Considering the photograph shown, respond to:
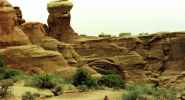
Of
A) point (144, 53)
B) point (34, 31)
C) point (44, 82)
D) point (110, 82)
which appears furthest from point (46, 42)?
point (44, 82)

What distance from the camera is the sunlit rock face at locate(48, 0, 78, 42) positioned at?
59.5 metres

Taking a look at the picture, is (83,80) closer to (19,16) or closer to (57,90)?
(57,90)

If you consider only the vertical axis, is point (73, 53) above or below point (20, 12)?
below

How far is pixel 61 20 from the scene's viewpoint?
196ft

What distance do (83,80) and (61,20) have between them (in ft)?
54.0

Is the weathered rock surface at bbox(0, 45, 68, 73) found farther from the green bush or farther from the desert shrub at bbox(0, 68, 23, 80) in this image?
the green bush

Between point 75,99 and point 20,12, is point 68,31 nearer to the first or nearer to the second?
point 20,12

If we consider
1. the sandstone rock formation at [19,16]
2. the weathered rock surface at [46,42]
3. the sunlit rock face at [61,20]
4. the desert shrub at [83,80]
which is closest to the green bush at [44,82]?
→ the desert shrub at [83,80]

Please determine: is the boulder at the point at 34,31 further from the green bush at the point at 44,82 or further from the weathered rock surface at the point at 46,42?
the green bush at the point at 44,82

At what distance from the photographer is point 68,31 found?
6006 cm

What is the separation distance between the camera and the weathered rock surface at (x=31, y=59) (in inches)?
1930

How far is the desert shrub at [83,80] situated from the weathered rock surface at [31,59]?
4.81 meters

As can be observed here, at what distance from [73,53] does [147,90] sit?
19877 mm

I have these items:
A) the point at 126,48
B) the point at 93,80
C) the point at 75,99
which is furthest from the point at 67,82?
the point at 126,48
